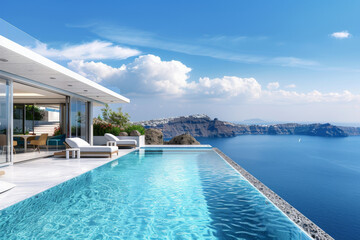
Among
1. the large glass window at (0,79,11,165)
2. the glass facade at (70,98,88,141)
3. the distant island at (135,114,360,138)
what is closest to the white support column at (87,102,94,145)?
the glass facade at (70,98,88,141)

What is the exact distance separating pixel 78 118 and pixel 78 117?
54mm

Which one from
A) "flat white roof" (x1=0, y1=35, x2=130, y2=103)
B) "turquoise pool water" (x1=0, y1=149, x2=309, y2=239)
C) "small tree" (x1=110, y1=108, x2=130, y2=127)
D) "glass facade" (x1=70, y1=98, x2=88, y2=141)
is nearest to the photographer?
"turquoise pool water" (x1=0, y1=149, x2=309, y2=239)

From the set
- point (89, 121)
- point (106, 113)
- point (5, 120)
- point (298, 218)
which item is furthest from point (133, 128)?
point (298, 218)

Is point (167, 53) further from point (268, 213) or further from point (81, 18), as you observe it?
point (268, 213)

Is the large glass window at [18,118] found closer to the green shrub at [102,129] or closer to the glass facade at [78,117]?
the green shrub at [102,129]

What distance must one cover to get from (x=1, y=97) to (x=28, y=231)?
21.0 ft

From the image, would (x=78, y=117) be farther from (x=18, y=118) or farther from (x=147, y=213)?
(x=147, y=213)

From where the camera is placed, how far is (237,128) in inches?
2506

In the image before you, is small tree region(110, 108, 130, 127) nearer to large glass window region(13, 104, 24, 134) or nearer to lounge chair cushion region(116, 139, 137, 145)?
lounge chair cushion region(116, 139, 137, 145)

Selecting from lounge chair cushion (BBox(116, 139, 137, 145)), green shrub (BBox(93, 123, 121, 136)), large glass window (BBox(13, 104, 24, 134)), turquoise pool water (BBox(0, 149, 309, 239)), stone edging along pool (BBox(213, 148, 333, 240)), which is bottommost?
stone edging along pool (BBox(213, 148, 333, 240))

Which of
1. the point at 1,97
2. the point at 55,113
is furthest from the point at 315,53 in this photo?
the point at 1,97

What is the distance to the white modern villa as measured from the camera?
7012mm

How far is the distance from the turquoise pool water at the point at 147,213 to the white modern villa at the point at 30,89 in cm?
358

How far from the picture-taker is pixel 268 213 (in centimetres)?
447
